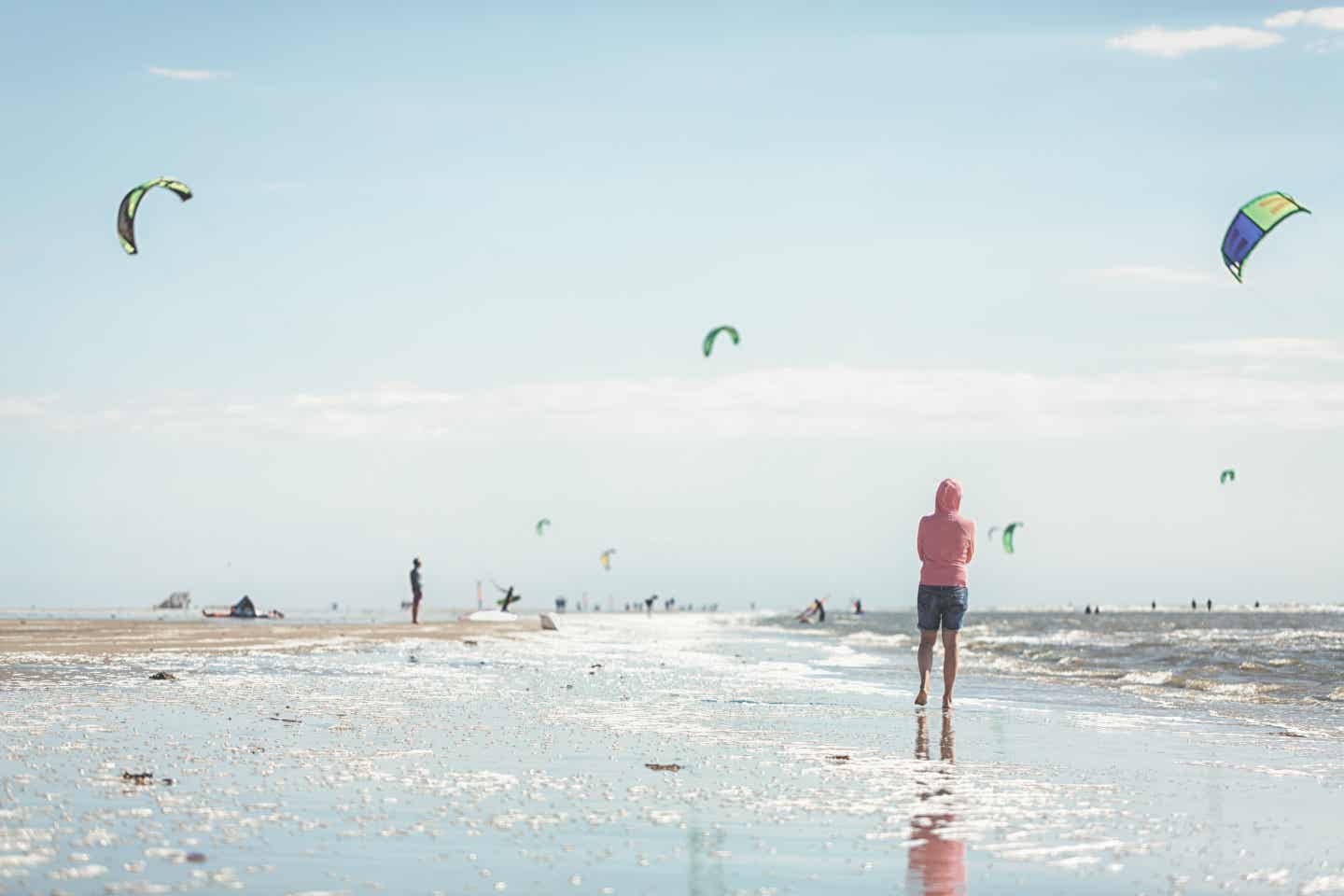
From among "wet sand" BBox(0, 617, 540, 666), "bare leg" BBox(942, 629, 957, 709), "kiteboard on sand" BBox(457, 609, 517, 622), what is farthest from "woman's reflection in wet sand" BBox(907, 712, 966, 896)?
"kiteboard on sand" BBox(457, 609, 517, 622)

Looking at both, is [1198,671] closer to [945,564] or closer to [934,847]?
[945,564]

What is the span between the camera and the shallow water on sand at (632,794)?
199 inches

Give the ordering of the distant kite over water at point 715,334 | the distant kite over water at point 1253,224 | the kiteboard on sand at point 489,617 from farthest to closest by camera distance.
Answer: the kiteboard on sand at point 489,617, the distant kite over water at point 715,334, the distant kite over water at point 1253,224

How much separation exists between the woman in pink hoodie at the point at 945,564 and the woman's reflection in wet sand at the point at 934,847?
4.31 meters

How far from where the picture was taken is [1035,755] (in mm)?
9102

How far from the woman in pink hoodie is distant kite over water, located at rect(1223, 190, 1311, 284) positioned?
8.23 meters

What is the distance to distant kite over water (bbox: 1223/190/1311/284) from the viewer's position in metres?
19.0

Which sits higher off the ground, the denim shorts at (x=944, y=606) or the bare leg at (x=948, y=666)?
the denim shorts at (x=944, y=606)

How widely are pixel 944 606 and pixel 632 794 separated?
6.59 meters

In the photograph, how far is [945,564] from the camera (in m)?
12.9

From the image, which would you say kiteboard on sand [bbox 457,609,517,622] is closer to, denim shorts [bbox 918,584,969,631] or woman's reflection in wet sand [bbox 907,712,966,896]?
denim shorts [bbox 918,584,969,631]

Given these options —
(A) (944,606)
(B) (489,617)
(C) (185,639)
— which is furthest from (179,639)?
(B) (489,617)

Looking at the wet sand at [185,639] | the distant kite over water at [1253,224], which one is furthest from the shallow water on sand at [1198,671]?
the wet sand at [185,639]

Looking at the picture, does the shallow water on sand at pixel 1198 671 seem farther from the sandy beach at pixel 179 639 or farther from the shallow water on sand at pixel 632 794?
the sandy beach at pixel 179 639
